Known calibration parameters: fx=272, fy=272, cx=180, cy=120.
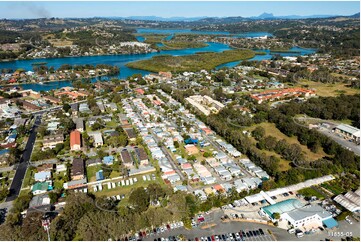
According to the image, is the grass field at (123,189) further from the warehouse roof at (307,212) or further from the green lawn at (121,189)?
the warehouse roof at (307,212)

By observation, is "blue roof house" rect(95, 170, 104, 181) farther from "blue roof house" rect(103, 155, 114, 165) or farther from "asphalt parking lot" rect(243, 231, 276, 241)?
"asphalt parking lot" rect(243, 231, 276, 241)

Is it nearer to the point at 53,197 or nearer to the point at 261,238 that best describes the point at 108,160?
the point at 53,197

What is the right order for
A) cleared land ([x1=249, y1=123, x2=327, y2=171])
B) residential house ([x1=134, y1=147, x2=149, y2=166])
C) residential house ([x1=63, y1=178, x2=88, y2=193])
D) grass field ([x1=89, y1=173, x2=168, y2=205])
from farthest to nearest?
cleared land ([x1=249, y1=123, x2=327, y2=171]) → residential house ([x1=134, y1=147, x2=149, y2=166]) → residential house ([x1=63, y1=178, x2=88, y2=193]) → grass field ([x1=89, y1=173, x2=168, y2=205])

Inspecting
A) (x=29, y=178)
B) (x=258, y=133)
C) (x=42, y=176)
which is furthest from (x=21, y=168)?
(x=258, y=133)

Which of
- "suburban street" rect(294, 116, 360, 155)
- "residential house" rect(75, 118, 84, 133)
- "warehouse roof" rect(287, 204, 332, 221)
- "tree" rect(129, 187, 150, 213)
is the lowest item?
"suburban street" rect(294, 116, 360, 155)

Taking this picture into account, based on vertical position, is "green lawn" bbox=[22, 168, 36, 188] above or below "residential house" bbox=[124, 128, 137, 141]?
below

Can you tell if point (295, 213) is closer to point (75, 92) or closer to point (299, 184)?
point (299, 184)

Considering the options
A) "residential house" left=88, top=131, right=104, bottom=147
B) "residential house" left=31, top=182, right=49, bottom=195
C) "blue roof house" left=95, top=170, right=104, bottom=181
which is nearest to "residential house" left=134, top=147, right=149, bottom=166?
"blue roof house" left=95, top=170, right=104, bottom=181

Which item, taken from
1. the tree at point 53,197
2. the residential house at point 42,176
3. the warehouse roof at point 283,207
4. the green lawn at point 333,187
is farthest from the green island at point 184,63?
the warehouse roof at point 283,207

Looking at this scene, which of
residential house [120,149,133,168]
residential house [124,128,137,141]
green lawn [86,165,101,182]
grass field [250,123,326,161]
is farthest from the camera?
residential house [124,128,137,141]
